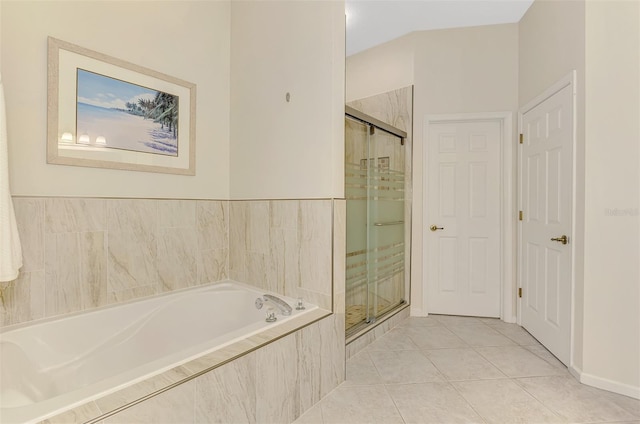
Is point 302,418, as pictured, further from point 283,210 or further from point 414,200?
point 414,200

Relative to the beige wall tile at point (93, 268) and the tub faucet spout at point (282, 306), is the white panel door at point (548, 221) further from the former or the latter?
the beige wall tile at point (93, 268)

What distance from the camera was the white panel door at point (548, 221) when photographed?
2338mm

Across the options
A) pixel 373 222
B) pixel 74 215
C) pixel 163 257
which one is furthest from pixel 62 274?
pixel 373 222

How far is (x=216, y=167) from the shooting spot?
102 inches

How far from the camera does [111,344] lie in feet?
6.00

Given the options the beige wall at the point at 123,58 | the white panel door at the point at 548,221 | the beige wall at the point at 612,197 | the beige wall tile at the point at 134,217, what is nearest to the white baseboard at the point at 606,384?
the beige wall at the point at 612,197

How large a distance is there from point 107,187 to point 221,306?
3.49ft

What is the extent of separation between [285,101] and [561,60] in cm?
206

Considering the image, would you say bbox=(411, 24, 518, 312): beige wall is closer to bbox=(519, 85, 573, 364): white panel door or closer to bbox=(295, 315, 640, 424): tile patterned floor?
bbox=(519, 85, 573, 364): white panel door

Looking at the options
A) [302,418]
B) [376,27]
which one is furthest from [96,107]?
[376,27]

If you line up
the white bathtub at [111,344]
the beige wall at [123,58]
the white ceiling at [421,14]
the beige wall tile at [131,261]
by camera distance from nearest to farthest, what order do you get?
the white bathtub at [111,344]
the beige wall at [123,58]
the beige wall tile at [131,261]
the white ceiling at [421,14]

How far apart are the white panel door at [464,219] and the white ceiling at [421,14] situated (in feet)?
3.18

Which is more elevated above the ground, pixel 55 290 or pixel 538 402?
pixel 55 290

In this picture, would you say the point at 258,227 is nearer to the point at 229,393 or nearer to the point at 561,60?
the point at 229,393
